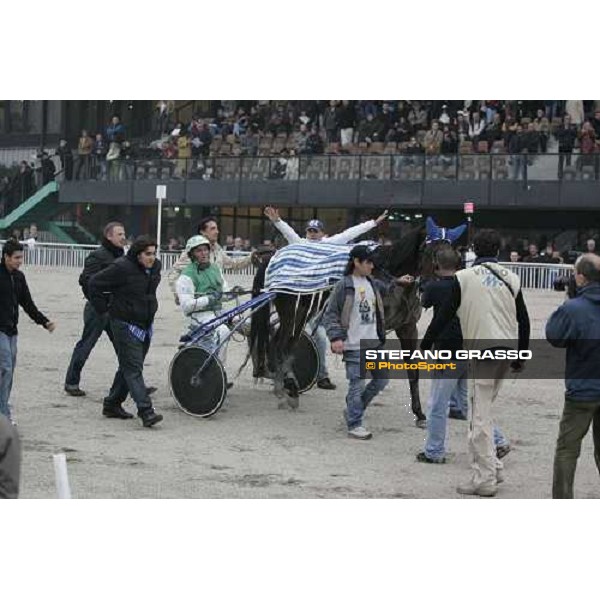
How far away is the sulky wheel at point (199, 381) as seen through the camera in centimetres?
923

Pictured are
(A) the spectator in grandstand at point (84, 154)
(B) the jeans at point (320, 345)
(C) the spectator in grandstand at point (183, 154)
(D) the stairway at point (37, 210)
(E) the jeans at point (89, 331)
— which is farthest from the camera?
(D) the stairway at point (37, 210)

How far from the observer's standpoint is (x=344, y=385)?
11.1 meters

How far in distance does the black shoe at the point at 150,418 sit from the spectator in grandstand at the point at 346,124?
16273mm

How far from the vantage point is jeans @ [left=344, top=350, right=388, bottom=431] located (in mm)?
8508

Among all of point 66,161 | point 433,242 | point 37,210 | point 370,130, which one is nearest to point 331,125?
point 370,130

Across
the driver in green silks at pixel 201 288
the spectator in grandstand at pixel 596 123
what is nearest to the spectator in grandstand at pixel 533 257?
the spectator in grandstand at pixel 596 123

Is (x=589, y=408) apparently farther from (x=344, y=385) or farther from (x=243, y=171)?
→ (x=243, y=171)

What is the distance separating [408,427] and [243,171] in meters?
17.1

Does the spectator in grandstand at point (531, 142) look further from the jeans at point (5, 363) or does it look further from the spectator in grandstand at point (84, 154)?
the jeans at point (5, 363)

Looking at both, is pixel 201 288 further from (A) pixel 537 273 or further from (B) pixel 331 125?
(B) pixel 331 125

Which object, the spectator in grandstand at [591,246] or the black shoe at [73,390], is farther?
the spectator in grandstand at [591,246]

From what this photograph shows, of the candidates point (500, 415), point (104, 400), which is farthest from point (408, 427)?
point (104, 400)

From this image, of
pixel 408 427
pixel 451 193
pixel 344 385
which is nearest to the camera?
pixel 408 427

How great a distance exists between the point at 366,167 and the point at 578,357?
18.2m
